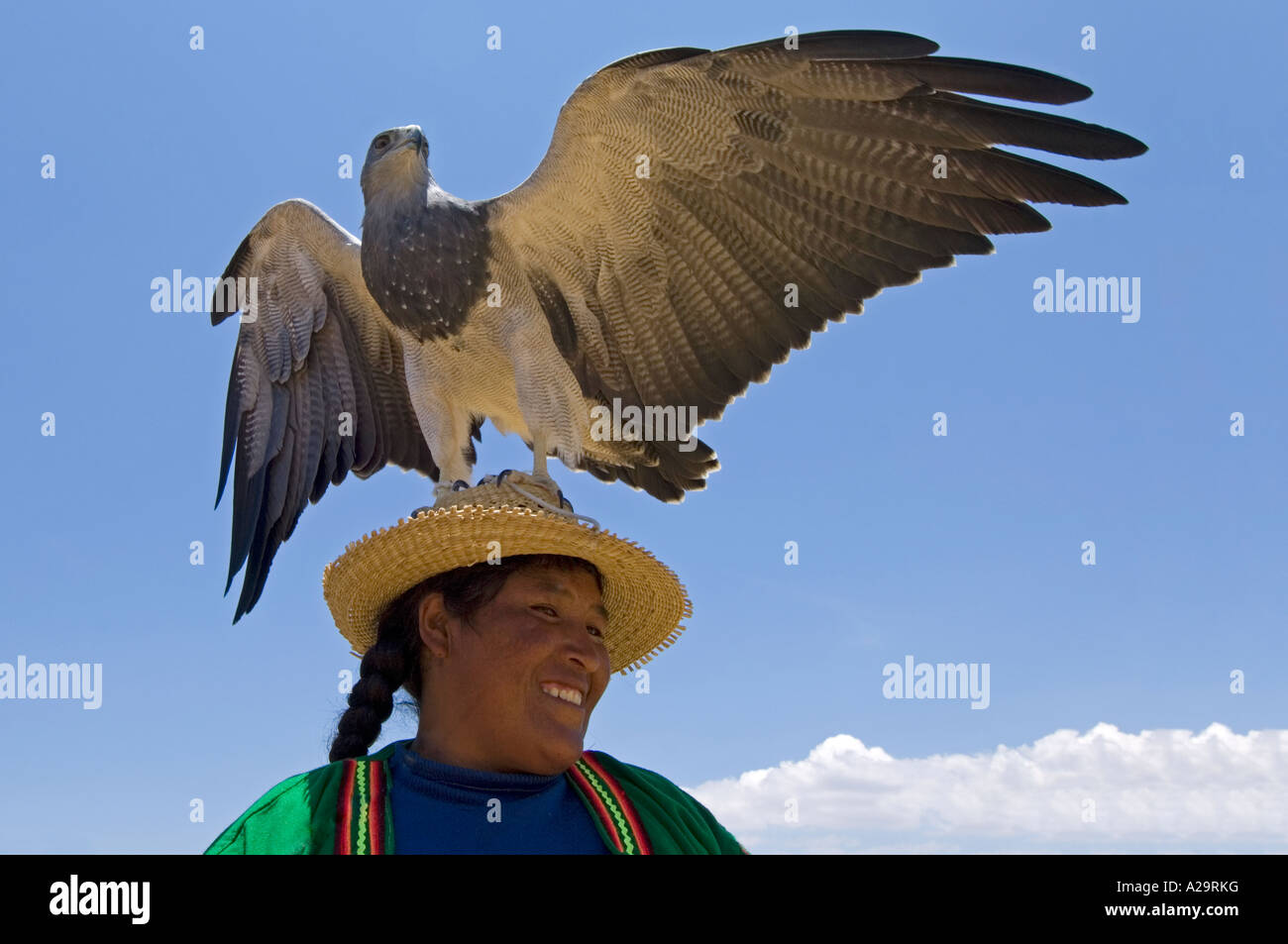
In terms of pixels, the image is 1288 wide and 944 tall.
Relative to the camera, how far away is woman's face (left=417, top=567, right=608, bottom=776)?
3.13 m

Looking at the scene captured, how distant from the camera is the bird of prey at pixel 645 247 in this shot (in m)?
3.81

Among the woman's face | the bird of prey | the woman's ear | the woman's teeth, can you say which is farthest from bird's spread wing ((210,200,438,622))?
the woman's teeth

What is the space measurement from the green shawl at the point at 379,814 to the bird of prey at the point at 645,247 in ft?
3.60

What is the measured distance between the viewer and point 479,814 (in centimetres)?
309

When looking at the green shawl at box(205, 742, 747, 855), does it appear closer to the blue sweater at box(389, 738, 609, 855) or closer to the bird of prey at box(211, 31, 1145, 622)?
the blue sweater at box(389, 738, 609, 855)

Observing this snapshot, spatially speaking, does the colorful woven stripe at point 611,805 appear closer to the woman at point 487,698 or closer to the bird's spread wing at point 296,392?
the woman at point 487,698

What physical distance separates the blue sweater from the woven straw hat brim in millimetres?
529

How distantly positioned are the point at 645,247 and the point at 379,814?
6.75 feet

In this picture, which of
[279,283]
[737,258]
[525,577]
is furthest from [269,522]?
[737,258]

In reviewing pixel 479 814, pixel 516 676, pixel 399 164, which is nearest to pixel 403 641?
pixel 516 676

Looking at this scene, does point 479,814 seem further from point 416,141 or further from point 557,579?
point 416,141

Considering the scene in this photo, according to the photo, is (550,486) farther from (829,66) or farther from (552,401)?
(829,66)

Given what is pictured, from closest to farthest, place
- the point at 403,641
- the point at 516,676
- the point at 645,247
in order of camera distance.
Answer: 1. the point at 516,676
2. the point at 403,641
3. the point at 645,247

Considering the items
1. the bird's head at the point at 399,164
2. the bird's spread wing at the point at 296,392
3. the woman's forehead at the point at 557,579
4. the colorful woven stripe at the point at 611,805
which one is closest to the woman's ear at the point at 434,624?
the woman's forehead at the point at 557,579
